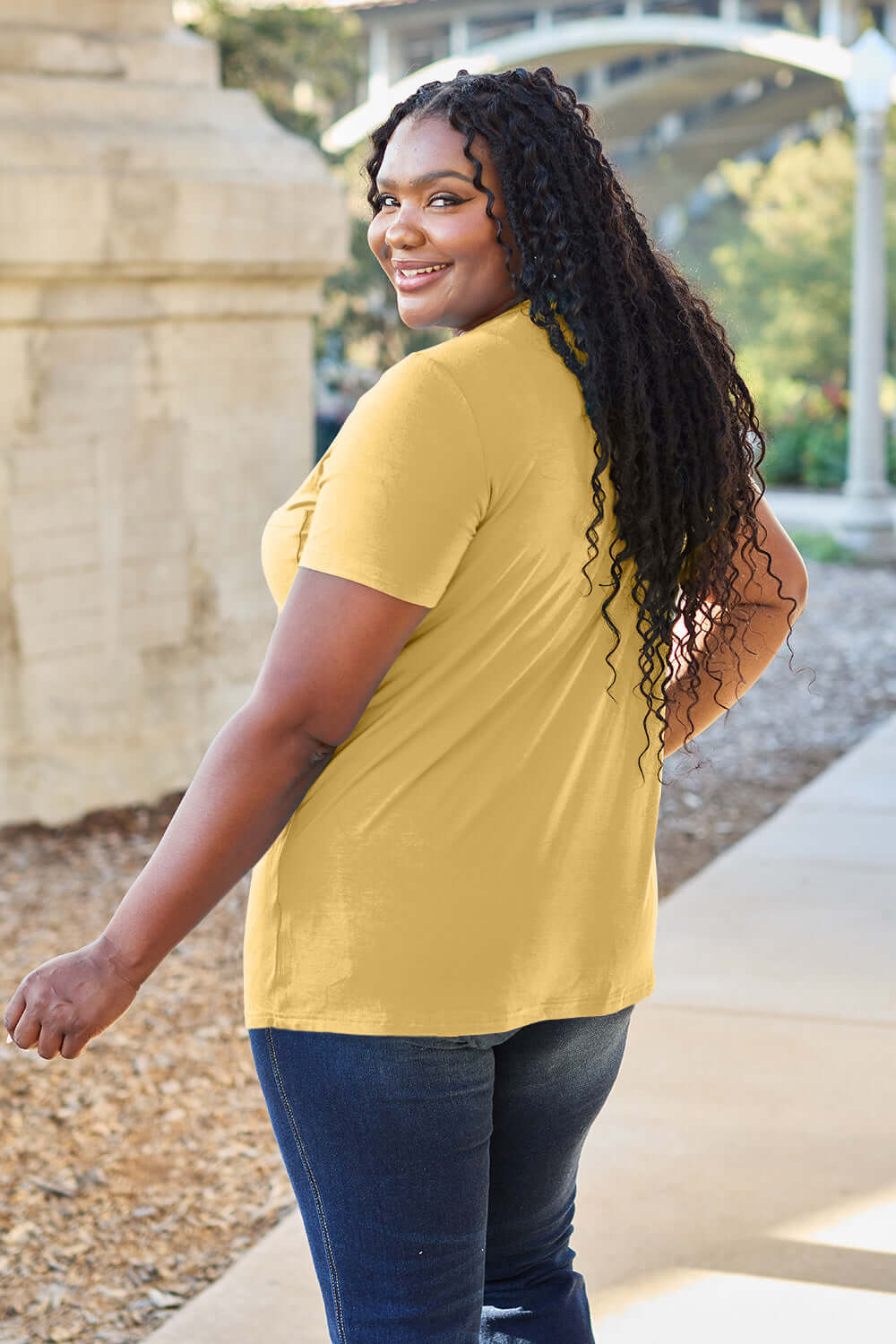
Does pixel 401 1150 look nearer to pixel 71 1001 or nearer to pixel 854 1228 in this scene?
pixel 71 1001

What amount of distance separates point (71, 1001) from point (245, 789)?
0.25 meters

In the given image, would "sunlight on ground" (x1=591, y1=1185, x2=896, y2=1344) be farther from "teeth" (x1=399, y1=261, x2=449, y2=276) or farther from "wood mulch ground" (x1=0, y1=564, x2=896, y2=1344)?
"teeth" (x1=399, y1=261, x2=449, y2=276)

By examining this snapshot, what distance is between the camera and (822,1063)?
12.0 feet

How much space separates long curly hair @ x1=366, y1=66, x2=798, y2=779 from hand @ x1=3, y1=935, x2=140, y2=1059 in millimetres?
537

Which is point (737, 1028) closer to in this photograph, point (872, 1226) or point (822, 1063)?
point (822, 1063)

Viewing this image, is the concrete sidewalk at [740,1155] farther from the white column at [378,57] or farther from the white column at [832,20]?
the white column at [378,57]

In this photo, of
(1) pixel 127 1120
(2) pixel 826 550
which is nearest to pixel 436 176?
(1) pixel 127 1120

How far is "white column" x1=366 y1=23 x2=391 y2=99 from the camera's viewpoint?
46.4 m

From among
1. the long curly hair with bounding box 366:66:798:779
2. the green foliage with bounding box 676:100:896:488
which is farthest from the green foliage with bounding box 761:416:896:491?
the long curly hair with bounding box 366:66:798:779

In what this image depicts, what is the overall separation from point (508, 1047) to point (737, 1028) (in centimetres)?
243

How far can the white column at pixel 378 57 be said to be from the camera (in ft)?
152

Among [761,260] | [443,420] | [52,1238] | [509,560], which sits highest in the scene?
[761,260]

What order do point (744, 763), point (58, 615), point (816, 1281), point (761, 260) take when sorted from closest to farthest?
point (816, 1281)
point (58, 615)
point (744, 763)
point (761, 260)

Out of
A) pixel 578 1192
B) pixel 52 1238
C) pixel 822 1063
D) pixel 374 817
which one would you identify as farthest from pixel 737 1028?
pixel 374 817
